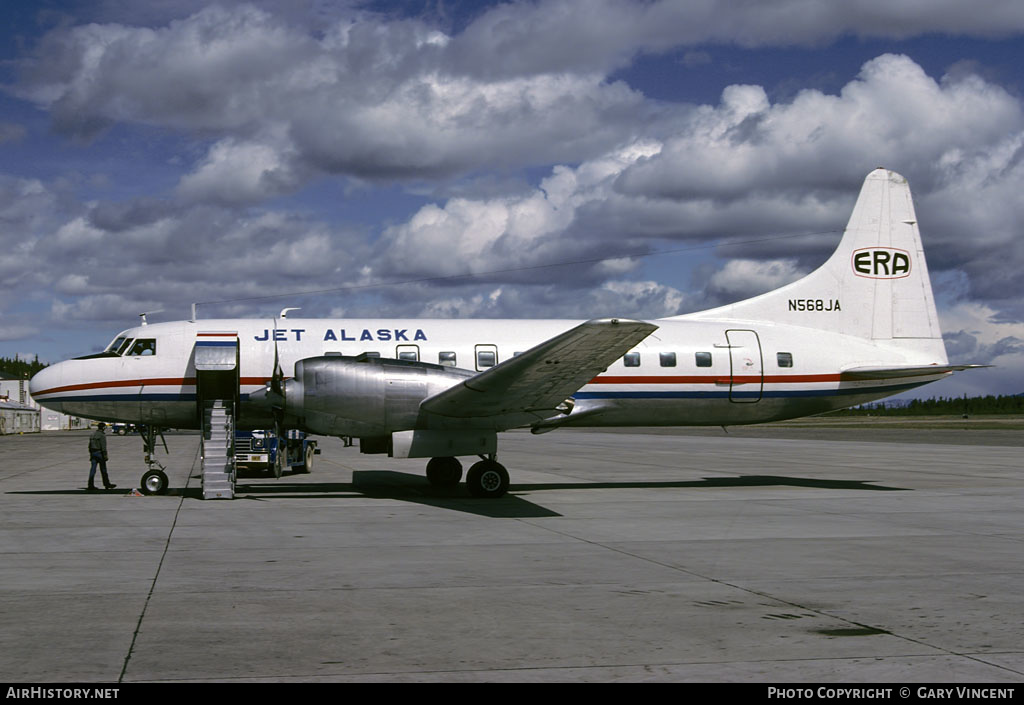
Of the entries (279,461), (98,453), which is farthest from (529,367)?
(279,461)

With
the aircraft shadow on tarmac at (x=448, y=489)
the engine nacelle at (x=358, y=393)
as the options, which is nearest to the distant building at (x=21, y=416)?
the aircraft shadow on tarmac at (x=448, y=489)

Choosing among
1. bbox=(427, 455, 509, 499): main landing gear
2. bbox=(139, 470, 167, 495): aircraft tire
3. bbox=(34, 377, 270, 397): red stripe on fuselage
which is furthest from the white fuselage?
bbox=(427, 455, 509, 499): main landing gear

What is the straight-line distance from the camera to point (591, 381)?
20.0m

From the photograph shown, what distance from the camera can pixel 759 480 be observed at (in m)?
24.0

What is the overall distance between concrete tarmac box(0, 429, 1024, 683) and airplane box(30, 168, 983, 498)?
1731 mm

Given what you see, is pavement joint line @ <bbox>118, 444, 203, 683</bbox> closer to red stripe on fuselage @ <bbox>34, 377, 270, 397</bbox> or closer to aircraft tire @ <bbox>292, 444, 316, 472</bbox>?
red stripe on fuselage @ <bbox>34, 377, 270, 397</bbox>

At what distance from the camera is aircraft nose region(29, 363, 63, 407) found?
1962 centimetres

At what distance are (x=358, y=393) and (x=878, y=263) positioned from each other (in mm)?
13870

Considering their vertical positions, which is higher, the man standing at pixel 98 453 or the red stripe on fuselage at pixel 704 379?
the red stripe on fuselage at pixel 704 379

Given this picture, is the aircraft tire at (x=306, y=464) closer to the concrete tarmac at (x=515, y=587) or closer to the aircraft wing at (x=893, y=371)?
the concrete tarmac at (x=515, y=587)

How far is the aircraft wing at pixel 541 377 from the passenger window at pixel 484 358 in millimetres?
2160

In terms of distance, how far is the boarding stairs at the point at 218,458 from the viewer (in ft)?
60.7
